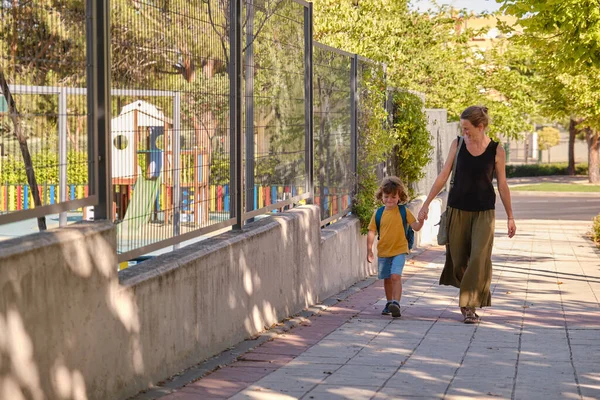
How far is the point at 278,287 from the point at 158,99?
9.35 ft

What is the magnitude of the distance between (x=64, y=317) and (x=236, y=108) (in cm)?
364

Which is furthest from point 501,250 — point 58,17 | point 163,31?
point 58,17

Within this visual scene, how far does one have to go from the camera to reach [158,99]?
6727mm

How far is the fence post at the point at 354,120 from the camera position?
14.0 m

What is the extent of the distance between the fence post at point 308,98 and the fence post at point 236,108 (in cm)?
265

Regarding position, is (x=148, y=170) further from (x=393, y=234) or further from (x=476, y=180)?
(x=393, y=234)

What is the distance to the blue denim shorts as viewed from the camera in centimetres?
993

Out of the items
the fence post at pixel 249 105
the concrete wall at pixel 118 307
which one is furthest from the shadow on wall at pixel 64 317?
the fence post at pixel 249 105

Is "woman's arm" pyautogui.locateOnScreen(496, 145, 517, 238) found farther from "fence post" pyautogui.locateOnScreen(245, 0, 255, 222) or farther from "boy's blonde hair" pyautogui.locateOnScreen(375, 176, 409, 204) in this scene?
"fence post" pyautogui.locateOnScreen(245, 0, 255, 222)

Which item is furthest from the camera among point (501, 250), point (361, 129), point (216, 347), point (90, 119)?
point (501, 250)

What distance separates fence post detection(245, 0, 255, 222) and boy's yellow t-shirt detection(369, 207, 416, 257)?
155 centimetres

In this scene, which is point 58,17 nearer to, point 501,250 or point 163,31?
point 163,31

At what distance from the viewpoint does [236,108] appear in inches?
333

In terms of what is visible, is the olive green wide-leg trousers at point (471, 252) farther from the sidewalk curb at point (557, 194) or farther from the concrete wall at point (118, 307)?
the sidewalk curb at point (557, 194)
